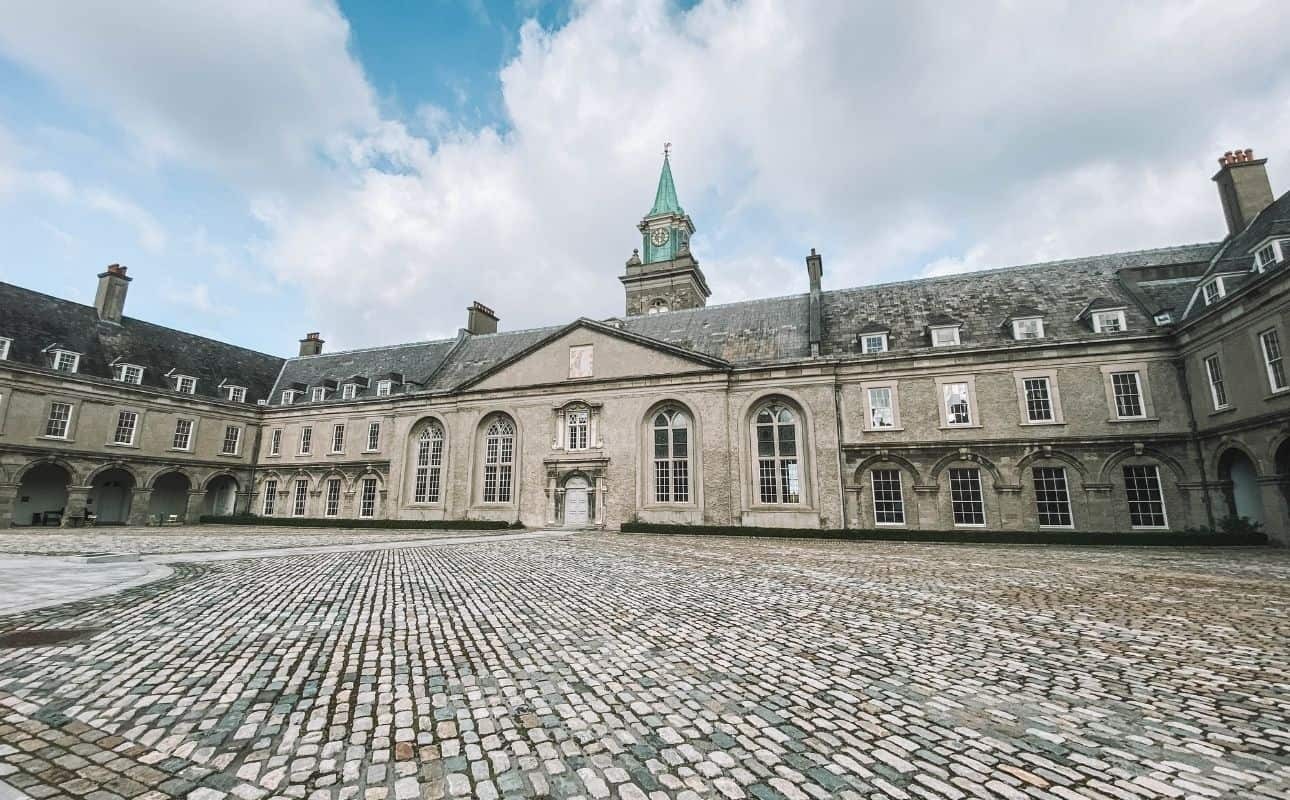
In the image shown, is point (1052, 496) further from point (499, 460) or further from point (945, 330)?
point (499, 460)

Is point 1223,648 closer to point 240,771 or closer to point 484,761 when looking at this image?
point 484,761

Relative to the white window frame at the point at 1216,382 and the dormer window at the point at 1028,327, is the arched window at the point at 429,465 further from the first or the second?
the white window frame at the point at 1216,382

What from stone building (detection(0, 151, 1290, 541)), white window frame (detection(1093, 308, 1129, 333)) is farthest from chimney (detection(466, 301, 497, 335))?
white window frame (detection(1093, 308, 1129, 333))

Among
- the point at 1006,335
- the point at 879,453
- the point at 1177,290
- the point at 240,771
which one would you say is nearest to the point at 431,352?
the point at 879,453

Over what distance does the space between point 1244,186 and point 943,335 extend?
14012mm

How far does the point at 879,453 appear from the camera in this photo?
25.5 meters

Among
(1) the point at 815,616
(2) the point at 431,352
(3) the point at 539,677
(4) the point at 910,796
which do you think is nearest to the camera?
(4) the point at 910,796

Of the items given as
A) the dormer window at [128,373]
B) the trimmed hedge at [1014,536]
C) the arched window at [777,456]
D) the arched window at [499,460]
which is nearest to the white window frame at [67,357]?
the dormer window at [128,373]

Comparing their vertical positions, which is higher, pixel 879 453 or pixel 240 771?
pixel 879 453

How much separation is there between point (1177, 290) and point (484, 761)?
3367cm

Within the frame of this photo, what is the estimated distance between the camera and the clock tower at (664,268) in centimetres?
4772

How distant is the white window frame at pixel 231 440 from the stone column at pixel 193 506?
3.03 meters

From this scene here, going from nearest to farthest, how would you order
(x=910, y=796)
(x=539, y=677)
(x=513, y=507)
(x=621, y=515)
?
1. (x=910, y=796)
2. (x=539, y=677)
3. (x=621, y=515)
4. (x=513, y=507)

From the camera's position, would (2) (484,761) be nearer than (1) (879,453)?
Yes
